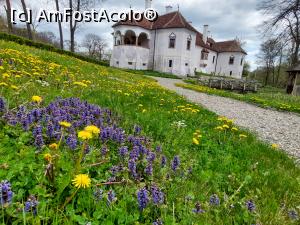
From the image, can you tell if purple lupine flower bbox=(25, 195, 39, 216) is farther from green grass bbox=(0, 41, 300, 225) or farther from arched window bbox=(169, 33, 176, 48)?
arched window bbox=(169, 33, 176, 48)

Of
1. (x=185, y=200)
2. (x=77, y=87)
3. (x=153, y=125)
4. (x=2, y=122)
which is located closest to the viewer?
(x=185, y=200)

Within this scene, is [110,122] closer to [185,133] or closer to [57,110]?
[57,110]

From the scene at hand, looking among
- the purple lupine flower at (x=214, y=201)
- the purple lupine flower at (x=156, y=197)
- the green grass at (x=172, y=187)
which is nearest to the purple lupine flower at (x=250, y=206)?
the green grass at (x=172, y=187)

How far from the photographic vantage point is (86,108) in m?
3.53

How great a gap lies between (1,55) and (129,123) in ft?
16.1

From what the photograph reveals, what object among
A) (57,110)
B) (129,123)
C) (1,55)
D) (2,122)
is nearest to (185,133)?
(129,123)

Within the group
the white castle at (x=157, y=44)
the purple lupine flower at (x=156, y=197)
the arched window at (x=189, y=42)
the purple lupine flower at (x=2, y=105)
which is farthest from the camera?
the arched window at (x=189, y=42)

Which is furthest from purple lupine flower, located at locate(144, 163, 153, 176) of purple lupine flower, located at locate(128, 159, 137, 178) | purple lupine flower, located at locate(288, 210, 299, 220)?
purple lupine flower, located at locate(288, 210, 299, 220)

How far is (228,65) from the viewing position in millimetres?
63438

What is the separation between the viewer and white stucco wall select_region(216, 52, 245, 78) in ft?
206

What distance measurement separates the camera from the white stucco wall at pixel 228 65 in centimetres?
6272

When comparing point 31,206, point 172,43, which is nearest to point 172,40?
point 172,43

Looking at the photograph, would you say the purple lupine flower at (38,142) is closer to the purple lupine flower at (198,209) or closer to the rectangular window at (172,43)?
the purple lupine flower at (198,209)

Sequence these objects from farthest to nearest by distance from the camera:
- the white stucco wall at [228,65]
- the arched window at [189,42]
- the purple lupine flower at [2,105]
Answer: the white stucco wall at [228,65] < the arched window at [189,42] < the purple lupine flower at [2,105]
